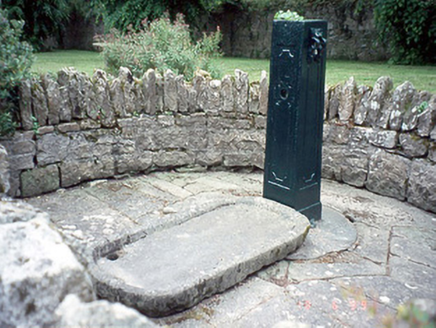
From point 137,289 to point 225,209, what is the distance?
140 cm

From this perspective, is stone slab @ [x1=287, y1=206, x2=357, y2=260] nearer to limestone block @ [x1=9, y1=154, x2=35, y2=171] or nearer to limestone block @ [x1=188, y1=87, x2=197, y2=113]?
limestone block @ [x1=188, y1=87, x2=197, y2=113]

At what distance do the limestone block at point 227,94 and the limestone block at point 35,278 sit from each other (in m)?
3.69

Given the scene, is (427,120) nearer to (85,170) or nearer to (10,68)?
(85,170)

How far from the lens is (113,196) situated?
4.41m

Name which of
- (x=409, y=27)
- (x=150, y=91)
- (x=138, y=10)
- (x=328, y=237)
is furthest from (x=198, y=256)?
(x=138, y=10)

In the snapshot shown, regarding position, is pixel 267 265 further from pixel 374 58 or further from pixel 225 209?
→ pixel 374 58

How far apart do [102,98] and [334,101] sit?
253 centimetres

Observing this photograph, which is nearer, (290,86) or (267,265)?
(267,265)

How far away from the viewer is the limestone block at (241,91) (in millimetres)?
5078

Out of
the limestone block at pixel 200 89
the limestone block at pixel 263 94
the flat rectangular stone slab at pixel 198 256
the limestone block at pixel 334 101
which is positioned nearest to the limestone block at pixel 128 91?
the limestone block at pixel 200 89

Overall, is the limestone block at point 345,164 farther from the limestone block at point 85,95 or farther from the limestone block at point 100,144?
the limestone block at point 85,95

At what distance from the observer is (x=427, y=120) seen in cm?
409

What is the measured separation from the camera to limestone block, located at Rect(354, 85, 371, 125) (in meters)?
4.56

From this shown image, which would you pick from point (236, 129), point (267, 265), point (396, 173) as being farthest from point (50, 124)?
point (396, 173)
